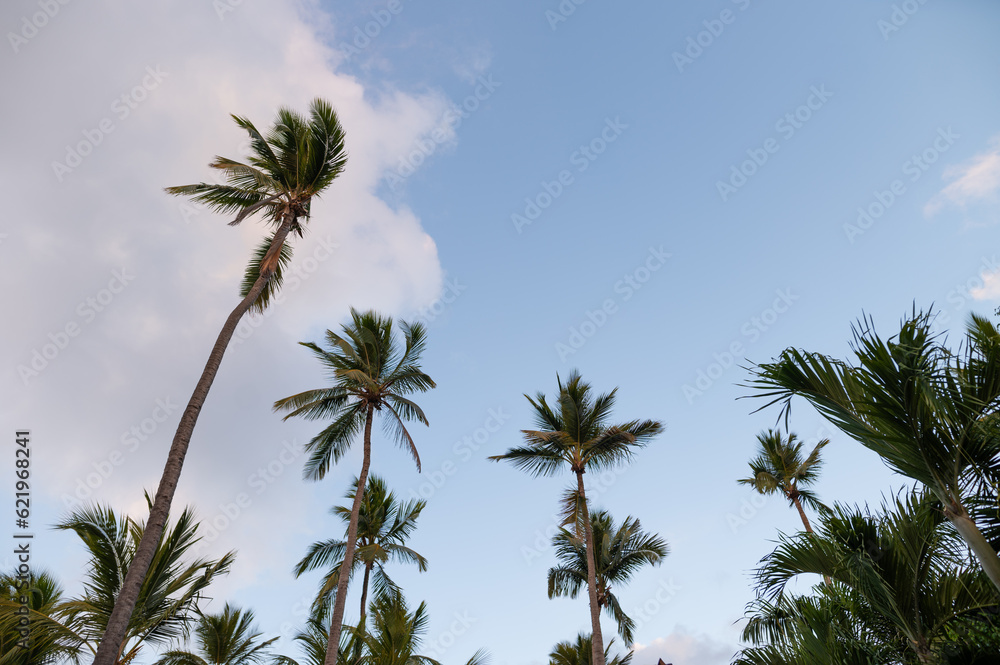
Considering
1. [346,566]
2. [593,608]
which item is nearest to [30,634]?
[346,566]

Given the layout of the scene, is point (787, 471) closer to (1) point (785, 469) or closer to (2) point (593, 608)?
(1) point (785, 469)

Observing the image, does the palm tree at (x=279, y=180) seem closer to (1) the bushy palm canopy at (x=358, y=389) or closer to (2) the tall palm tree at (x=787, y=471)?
(1) the bushy palm canopy at (x=358, y=389)

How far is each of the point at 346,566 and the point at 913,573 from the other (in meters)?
15.1

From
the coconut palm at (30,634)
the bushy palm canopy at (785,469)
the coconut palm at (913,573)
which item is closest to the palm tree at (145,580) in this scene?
the coconut palm at (30,634)

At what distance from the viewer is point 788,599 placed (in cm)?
627

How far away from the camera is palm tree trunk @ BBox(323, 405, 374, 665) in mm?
14656

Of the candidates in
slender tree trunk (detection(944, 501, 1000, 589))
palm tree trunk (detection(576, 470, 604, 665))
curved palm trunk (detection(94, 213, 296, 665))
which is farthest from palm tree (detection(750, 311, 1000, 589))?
palm tree trunk (detection(576, 470, 604, 665))

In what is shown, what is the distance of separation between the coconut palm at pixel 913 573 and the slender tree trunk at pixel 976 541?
996mm

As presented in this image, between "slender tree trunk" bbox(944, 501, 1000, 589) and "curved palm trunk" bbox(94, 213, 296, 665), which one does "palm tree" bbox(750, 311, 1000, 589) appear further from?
"curved palm trunk" bbox(94, 213, 296, 665)

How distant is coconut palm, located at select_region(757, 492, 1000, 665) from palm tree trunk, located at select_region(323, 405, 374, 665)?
44.5ft

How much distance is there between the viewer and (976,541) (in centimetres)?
390

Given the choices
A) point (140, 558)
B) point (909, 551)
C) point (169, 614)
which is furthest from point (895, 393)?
point (169, 614)

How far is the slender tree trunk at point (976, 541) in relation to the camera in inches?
150

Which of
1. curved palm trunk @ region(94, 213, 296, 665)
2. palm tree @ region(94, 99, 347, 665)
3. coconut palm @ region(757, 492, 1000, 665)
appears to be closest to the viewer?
coconut palm @ region(757, 492, 1000, 665)
